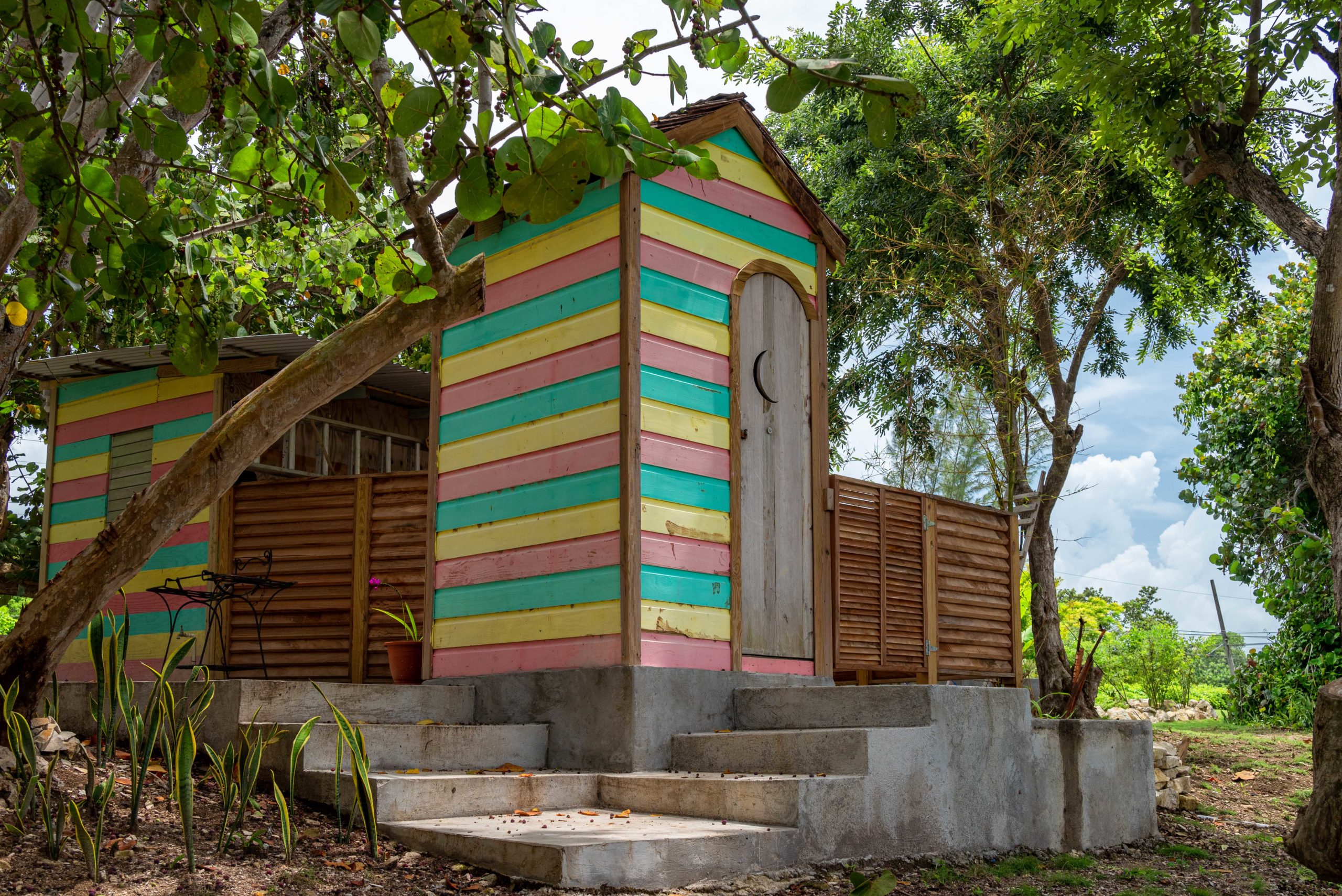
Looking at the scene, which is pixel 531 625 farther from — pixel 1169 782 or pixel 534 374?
pixel 1169 782

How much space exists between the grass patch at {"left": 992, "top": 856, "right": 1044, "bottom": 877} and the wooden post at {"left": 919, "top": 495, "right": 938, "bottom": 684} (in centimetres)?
292

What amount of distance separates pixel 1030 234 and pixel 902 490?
3.29 m

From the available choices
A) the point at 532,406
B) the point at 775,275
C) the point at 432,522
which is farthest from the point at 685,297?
the point at 432,522

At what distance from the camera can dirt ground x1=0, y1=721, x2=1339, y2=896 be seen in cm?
382

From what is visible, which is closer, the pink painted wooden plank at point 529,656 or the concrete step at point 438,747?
the concrete step at point 438,747

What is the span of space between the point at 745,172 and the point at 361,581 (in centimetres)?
427

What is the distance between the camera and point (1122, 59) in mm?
9758

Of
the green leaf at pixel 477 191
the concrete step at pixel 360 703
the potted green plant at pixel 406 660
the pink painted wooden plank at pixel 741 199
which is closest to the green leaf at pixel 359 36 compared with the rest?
the green leaf at pixel 477 191

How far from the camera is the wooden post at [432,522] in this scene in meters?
7.04

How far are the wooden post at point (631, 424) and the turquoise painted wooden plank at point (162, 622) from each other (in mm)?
4440

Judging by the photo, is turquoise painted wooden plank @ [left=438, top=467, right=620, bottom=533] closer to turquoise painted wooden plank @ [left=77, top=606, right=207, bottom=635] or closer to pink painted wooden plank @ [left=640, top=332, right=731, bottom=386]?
pink painted wooden plank @ [left=640, top=332, right=731, bottom=386]

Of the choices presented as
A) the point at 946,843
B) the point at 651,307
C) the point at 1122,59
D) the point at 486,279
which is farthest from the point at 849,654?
the point at 1122,59

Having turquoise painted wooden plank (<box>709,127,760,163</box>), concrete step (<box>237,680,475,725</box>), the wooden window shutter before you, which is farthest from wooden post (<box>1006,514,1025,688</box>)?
the wooden window shutter

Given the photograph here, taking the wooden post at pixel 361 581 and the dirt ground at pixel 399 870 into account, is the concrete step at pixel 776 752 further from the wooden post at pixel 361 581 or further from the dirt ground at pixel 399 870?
the wooden post at pixel 361 581
